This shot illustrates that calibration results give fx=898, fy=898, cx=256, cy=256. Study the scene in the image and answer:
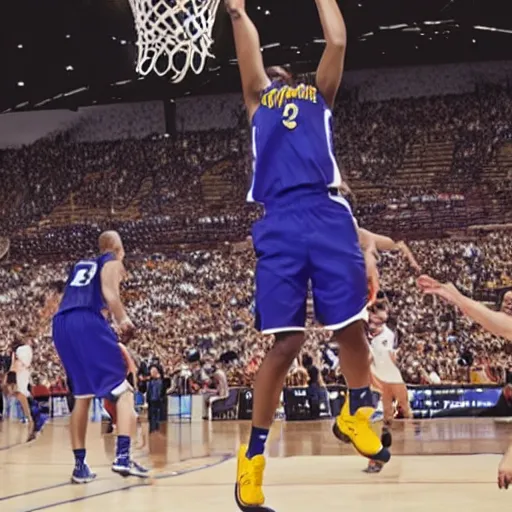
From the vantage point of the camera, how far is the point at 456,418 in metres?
15.5

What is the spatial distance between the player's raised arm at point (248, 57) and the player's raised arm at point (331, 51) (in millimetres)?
237

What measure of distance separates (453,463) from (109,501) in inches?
108

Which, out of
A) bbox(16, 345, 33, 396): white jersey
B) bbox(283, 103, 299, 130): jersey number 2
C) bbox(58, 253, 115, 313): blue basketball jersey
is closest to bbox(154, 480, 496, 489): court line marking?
bbox(58, 253, 115, 313): blue basketball jersey

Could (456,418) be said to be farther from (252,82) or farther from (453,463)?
(252,82)

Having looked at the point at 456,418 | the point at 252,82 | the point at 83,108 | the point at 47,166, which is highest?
the point at 83,108

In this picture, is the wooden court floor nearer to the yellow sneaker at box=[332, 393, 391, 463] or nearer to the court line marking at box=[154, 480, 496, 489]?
A: the court line marking at box=[154, 480, 496, 489]

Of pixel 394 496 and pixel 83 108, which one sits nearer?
pixel 394 496

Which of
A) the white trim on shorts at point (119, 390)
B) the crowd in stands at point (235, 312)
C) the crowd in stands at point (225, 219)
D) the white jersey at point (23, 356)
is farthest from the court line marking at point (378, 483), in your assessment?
the crowd in stands at point (225, 219)

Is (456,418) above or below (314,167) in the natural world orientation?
below

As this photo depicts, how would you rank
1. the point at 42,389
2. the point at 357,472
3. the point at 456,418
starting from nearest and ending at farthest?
the point at 357,472 < the point at 456,418 < the point at 42,389

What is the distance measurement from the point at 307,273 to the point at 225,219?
20870mm

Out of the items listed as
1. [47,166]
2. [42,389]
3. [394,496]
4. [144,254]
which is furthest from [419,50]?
[394,496]

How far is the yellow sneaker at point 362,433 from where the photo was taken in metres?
3.44

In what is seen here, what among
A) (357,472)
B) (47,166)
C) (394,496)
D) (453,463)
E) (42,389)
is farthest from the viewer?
(47,166)
